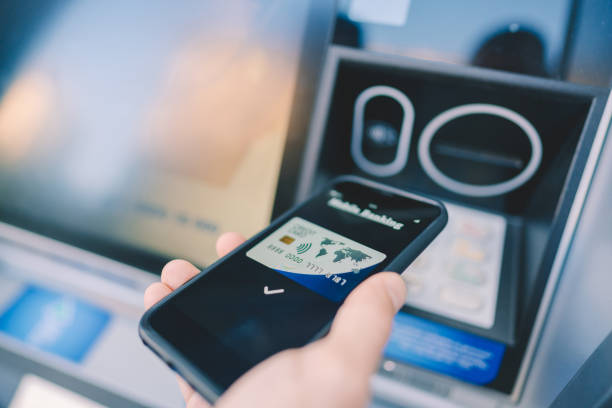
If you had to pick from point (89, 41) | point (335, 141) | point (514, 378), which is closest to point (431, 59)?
point (335, 141)

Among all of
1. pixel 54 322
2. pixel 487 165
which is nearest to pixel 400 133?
pixel 487 165

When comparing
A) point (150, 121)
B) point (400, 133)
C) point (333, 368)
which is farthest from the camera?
point (150, 121)

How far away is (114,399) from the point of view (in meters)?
0.60

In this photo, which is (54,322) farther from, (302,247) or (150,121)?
(302,247)

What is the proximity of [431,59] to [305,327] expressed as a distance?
33 cm

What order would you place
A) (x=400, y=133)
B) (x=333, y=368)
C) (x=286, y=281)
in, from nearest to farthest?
1. (x=333, y=368)
2. (x=286, y=281)
3. (x=400, y=133)

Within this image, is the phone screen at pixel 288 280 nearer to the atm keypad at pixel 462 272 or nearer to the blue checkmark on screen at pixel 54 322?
the atm keypad at pixel 462 272

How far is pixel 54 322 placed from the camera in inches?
27.4

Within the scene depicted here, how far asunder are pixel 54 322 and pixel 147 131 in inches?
13.8

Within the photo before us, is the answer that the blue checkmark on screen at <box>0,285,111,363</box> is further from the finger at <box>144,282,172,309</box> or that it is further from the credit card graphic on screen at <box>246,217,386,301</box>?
the credit card graphic on screen at <box>246,217,386,301</box>

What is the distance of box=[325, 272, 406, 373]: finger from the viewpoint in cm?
33

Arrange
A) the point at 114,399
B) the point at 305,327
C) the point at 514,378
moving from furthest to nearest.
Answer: the point at 114,399
the point at 514,378
the point at 305,327

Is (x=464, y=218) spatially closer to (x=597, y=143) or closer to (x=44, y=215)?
(x=597, y=143)

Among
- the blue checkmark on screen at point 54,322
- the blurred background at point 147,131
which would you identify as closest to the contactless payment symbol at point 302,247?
the blurred background at point 147,131
